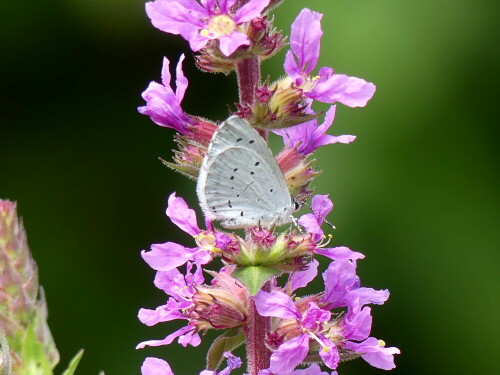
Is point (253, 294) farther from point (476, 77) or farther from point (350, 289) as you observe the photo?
point (476, 77)

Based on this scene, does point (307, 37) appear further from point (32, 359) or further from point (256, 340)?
point (32, 359)

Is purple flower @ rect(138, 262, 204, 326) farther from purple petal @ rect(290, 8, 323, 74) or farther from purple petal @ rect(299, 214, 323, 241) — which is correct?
purple petal @ rect(290, 8, 323, 74)

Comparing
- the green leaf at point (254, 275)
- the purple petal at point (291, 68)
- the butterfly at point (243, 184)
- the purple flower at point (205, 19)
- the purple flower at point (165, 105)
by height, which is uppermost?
the purple flower at point (205, 19)

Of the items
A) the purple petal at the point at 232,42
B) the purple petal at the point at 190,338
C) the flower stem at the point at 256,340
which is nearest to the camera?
the purple petal at the point at 232,42

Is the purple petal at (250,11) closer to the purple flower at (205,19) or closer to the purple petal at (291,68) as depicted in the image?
the purple flower at (205,19)

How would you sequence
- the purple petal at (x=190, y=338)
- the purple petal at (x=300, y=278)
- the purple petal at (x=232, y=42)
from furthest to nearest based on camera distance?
the purple petal at (x=300, y=278), the purple petal at (x=190, y=338), the purple petal at (x=232, y=42)

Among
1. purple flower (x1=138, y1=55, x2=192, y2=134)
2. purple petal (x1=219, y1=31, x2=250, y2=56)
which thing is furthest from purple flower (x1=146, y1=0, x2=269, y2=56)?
purple flower (x1=138, y1=55, x2=192, y2=134)

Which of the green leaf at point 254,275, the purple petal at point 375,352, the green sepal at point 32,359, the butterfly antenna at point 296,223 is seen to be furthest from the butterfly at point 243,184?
the green sepal at point 32,359
